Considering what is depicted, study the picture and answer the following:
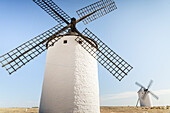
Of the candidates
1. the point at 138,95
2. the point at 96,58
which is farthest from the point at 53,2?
the point at 138,95

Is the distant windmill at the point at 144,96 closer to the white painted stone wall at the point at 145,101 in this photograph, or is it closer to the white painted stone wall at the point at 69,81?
the white painted stone wall at the point at 145,101

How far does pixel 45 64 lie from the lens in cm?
822

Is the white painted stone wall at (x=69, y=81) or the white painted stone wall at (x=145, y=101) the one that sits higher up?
the white painted stone wall at (x=69, y=81)

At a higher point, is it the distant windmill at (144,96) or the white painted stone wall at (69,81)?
the white painted stone wall at (69,81)

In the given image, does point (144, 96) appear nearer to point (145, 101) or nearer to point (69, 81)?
point (145, 101)

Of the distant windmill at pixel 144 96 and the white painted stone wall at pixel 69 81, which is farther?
the distant windmill at pixel 144 96

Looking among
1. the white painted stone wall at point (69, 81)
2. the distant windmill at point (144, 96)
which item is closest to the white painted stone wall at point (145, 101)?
the distant windmill at point (144, 96)

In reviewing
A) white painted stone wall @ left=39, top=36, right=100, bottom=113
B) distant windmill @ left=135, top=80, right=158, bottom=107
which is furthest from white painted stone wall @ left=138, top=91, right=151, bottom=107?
white painted stone wall @ left=39, top=36, right=100, bottom=113

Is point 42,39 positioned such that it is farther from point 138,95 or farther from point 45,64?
point 138,95

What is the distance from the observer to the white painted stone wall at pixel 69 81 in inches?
260

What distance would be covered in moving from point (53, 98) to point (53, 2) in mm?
7000

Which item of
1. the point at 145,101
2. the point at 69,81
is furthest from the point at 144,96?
the point at 69,81

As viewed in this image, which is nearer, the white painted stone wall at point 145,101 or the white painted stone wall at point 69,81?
the white painted stone wall at point 69,81

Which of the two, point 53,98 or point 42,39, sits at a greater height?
point 42,39
